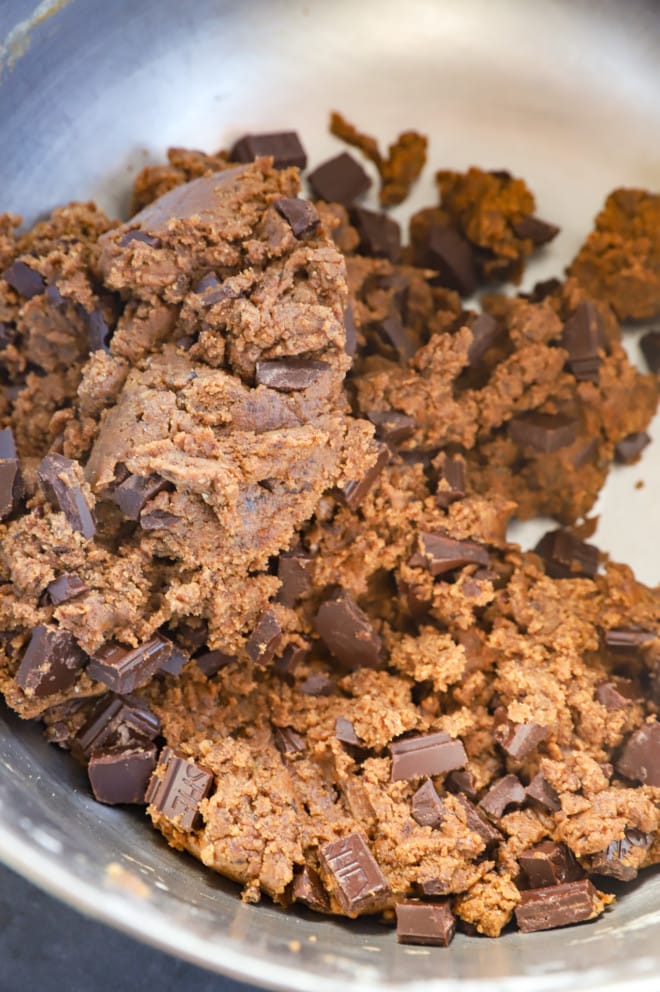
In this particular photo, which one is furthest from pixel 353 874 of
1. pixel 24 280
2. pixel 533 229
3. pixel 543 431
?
pixel 533 229

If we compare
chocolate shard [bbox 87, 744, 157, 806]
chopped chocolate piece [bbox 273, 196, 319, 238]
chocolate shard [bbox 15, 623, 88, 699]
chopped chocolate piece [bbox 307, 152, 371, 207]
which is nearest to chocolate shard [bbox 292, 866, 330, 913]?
chocolate shard [bbox 87, 744, 157, 806]

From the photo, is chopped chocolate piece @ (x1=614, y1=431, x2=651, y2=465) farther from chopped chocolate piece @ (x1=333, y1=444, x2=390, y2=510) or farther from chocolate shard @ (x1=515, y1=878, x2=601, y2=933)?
chocolate shard @ (x1=515, y1=878, x2=601, y2=933)

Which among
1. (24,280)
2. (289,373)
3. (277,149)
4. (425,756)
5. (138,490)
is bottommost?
(425,756)

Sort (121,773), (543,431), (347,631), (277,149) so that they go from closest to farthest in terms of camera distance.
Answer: (121,773), (347,631), (543,431), (277,149)

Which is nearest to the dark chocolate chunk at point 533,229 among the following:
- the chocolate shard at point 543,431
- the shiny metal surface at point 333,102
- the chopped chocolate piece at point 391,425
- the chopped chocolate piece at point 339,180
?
the shiny metal surface at point 333,102

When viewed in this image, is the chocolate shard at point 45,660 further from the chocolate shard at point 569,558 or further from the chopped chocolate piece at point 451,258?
the chopped chocolate piece at point 451,258

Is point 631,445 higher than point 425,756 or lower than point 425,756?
higher

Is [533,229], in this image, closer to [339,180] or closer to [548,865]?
[339,180]
